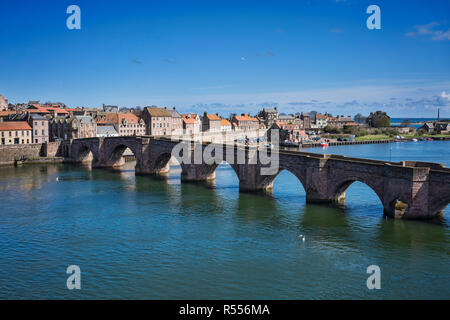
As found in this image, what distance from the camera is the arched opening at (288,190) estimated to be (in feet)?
173

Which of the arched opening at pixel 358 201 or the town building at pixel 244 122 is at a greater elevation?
the town building at pixel 244 122

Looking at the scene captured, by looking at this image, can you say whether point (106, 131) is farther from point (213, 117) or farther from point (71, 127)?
point (213, 117)

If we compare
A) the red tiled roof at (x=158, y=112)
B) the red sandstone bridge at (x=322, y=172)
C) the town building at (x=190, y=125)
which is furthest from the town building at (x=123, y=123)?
the red sandstone bridge at (x=322, y=172)

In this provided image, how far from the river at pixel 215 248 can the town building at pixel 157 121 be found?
279 feet

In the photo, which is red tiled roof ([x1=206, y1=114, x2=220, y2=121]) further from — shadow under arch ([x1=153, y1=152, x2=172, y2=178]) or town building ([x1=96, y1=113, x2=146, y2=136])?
shadow under arch ([x1=153, y1=152, x2=172, y2=178])

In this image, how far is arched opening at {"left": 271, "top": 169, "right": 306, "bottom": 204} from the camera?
5278 centimetres

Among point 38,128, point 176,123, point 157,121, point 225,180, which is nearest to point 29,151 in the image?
point 38,128

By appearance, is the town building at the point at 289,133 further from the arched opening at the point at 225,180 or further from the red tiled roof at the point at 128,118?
the arched opening at the point at 225,180

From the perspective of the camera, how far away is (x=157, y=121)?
14238 centimetres

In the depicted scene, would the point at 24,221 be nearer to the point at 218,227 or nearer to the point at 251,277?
the point at 218,227

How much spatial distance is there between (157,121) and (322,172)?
10281 centimetres

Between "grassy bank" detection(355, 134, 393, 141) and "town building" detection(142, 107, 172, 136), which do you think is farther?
"grassy bank" detection(355, 134, 393, 141)

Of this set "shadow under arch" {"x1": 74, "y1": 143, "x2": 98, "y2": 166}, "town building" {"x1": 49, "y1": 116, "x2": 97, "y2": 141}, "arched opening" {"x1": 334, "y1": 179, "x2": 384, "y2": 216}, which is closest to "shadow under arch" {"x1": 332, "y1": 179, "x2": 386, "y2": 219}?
"arched opening" {"x1": 334, "y1": 179, "x2": 384, "y2": 216}

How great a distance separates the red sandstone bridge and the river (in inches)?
72.0
